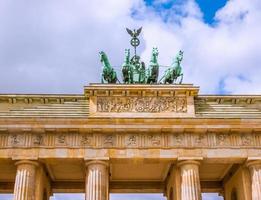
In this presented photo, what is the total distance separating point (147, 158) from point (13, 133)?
25.8 ft

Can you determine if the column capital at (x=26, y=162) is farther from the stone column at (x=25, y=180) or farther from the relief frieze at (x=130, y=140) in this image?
the relief frieze at (x=130, y=140)

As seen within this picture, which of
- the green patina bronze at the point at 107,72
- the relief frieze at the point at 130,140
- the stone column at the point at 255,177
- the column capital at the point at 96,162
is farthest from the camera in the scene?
the green patina bronze at the point at 107,72

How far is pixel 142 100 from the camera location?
2966 centimetres

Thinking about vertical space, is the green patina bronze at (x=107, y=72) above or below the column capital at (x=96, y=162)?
above

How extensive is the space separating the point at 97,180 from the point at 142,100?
5610 mm

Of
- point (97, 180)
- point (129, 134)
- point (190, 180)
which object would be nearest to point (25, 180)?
point (97, 180)

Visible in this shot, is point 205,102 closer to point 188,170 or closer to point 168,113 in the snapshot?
point 168,113

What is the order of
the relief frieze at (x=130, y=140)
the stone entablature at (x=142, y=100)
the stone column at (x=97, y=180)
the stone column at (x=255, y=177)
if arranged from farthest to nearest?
the stone entablature at (x=142, y=100) → the relief frieze at (x=130, y=140) → the stone column at (x=255, y=177) → the stone column at (x=97, y=180)

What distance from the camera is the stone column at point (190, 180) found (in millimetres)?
27438

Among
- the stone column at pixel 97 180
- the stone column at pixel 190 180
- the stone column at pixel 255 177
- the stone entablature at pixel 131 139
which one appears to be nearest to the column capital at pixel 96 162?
the stone column at pixel 97 180

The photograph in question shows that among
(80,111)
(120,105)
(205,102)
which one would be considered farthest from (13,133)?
(205,102)

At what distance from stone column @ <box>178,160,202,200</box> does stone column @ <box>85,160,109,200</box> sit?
435 centimetres

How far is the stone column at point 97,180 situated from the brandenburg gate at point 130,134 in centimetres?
5

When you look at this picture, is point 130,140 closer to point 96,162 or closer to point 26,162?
point 96,162
